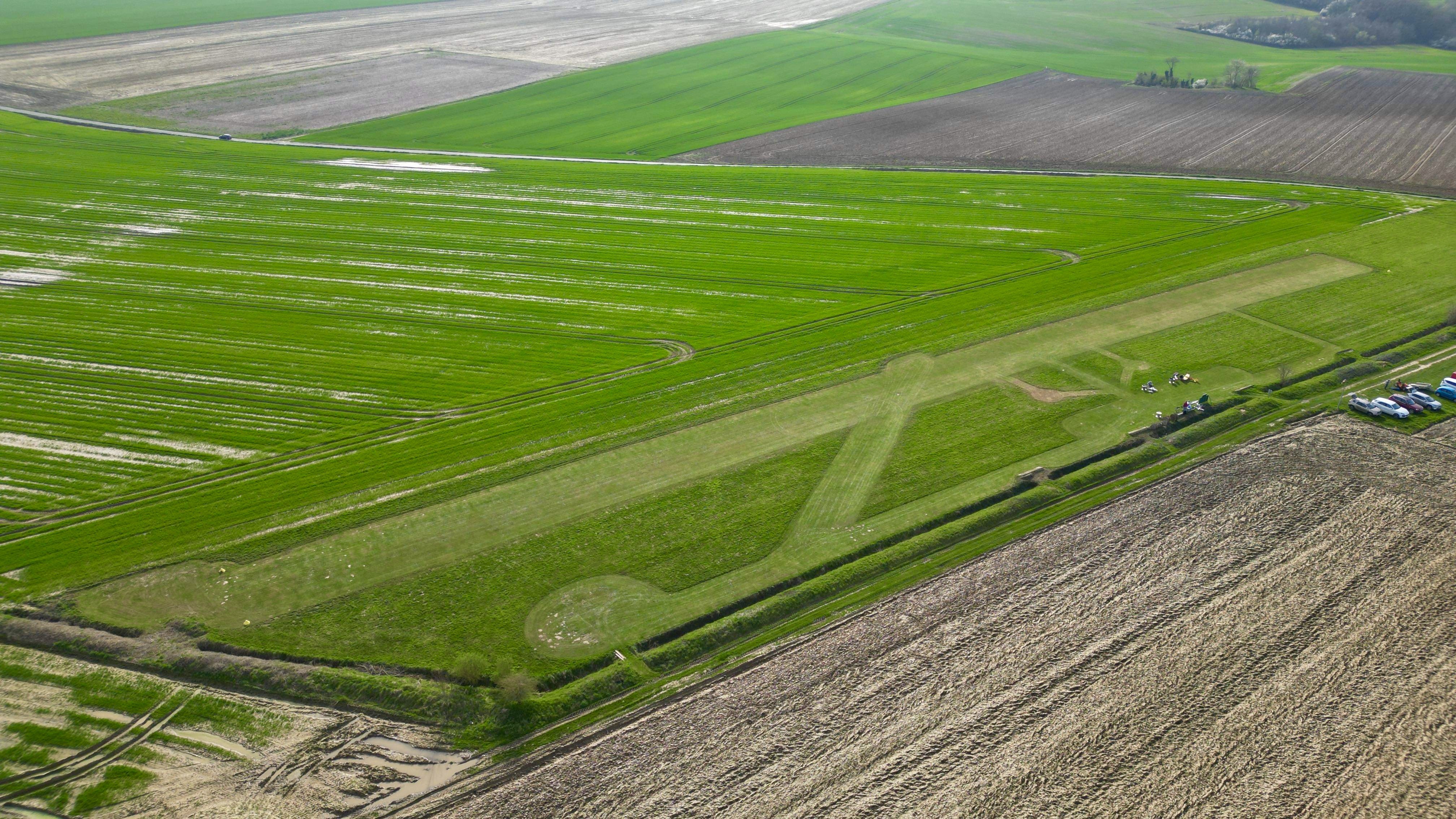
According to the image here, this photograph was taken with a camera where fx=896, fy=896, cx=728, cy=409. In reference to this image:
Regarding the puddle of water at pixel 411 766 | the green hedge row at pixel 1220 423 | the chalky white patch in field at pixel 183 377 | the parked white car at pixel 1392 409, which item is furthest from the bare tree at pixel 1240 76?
the puddle of water at pixel 411 766

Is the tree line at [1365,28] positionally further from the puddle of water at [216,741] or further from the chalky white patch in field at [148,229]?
the puddle of water at [216,741]

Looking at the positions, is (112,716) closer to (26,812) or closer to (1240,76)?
(26,812)

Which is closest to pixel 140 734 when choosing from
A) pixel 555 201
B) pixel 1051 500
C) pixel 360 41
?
pixel 1051 500

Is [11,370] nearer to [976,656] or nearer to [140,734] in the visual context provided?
[140,734]

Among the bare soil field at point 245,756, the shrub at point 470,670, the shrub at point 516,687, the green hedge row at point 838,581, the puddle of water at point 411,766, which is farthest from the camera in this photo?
the green hedge row at point 838,581

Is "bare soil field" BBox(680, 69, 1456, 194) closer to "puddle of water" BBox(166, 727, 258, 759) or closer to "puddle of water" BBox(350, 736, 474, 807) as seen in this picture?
"puddle of water" BBox(350, 736, 474, 807)

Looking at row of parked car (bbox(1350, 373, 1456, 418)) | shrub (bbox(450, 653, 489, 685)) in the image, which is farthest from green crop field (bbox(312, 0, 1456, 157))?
shrub (bbox(450, 653, 489, 685))
